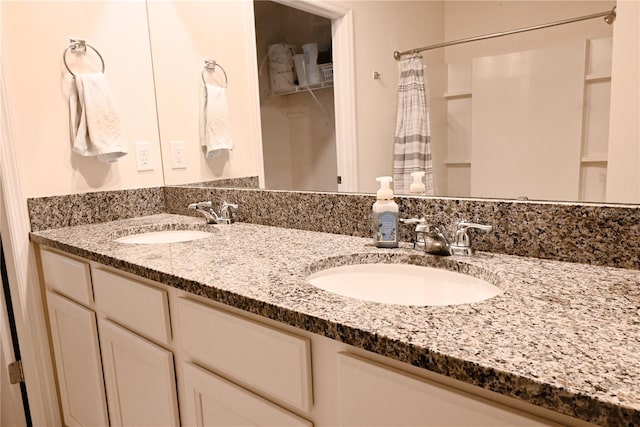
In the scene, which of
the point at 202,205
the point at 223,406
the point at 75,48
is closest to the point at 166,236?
the point at 202,205

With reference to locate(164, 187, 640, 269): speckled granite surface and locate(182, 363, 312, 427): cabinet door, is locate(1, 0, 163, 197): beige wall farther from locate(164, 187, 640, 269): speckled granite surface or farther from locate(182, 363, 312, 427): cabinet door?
locate(182, 363, 312, 427): cabinet door

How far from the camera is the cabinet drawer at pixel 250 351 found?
2.35 ft

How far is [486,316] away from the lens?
0.62 m

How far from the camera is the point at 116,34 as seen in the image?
176 centimetres

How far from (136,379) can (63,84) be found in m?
1.14

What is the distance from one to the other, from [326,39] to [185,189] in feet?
2.99

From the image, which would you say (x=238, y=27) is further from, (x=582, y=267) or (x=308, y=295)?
(x=582, y=267)

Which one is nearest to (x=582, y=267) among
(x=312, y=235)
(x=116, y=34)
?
(x=312, y=235)

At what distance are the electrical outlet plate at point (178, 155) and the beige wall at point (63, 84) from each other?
2.9 inches

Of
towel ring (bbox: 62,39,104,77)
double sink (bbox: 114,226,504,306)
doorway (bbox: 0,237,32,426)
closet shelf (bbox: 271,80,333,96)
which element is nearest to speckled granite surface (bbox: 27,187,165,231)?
doorway (bbox: 0,237,32,426)

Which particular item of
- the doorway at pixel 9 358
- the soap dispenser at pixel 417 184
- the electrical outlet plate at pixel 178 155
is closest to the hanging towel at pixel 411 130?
the soap dispenser at pixel 417 184

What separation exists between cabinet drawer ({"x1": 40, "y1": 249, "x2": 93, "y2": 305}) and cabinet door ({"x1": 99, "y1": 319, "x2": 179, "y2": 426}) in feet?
0.42

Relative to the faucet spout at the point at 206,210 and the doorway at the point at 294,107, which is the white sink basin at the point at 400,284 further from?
the faucet spout at the point at 206,210

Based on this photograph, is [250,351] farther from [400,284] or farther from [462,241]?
[462,241]
